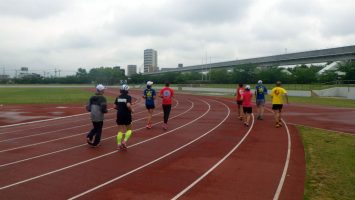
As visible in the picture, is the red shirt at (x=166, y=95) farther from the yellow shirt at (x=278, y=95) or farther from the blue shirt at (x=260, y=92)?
the blue shirt at (x=260, y=92)

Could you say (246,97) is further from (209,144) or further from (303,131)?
(209,144)

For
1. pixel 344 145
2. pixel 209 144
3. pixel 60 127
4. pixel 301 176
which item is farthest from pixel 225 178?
pixel 60 127

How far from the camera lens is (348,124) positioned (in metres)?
15.4

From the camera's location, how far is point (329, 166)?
7.89 metres

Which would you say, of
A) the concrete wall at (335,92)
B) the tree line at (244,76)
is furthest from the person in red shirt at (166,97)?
the concrete wall at (335,92)

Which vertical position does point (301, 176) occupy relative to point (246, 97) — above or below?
below

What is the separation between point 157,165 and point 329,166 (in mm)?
3646

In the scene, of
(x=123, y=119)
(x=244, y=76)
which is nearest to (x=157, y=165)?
(x=123, y=119)

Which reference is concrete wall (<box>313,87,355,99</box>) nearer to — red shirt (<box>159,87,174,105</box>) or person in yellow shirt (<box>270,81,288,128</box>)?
person in yellow shirt (<box>270,81,288,128</box>)

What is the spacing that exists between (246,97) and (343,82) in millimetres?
33460

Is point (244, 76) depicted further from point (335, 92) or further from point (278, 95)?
point (278, 95)

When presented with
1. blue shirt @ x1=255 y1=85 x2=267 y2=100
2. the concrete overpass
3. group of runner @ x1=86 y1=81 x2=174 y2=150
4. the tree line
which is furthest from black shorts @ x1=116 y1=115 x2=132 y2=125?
the concrete overpass

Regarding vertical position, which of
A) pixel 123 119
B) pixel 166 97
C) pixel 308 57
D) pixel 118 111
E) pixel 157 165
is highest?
pixel 308 57

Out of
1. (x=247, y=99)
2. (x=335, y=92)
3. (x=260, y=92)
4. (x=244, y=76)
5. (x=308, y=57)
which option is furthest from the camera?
(x=244, y=76)
